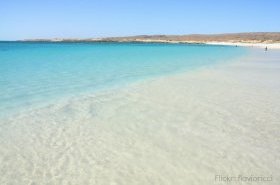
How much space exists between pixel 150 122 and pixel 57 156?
8.02 feet

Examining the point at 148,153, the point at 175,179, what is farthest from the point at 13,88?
the point at 175,179

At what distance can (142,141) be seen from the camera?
610cm

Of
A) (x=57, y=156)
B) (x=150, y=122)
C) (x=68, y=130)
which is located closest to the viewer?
(x=57, y=156)

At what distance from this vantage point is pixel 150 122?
7305 millimetres

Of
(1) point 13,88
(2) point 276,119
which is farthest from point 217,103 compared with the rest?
(1) point 13,88

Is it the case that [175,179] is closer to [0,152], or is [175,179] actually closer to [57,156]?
[57,156]

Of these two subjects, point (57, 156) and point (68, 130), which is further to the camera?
point (68, 130)

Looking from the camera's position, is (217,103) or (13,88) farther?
(13,88)

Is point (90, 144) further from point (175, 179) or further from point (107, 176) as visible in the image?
point (175, 179)

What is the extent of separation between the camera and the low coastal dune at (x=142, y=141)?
4.77 meters

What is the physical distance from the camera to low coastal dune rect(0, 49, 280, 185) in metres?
→ 4.77

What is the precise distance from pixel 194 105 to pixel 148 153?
376 centimetres

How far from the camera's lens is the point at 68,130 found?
22.1 feet

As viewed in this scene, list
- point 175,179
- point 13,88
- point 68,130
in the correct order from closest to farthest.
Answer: point 175,179 < point 68,130 < point 13,88
